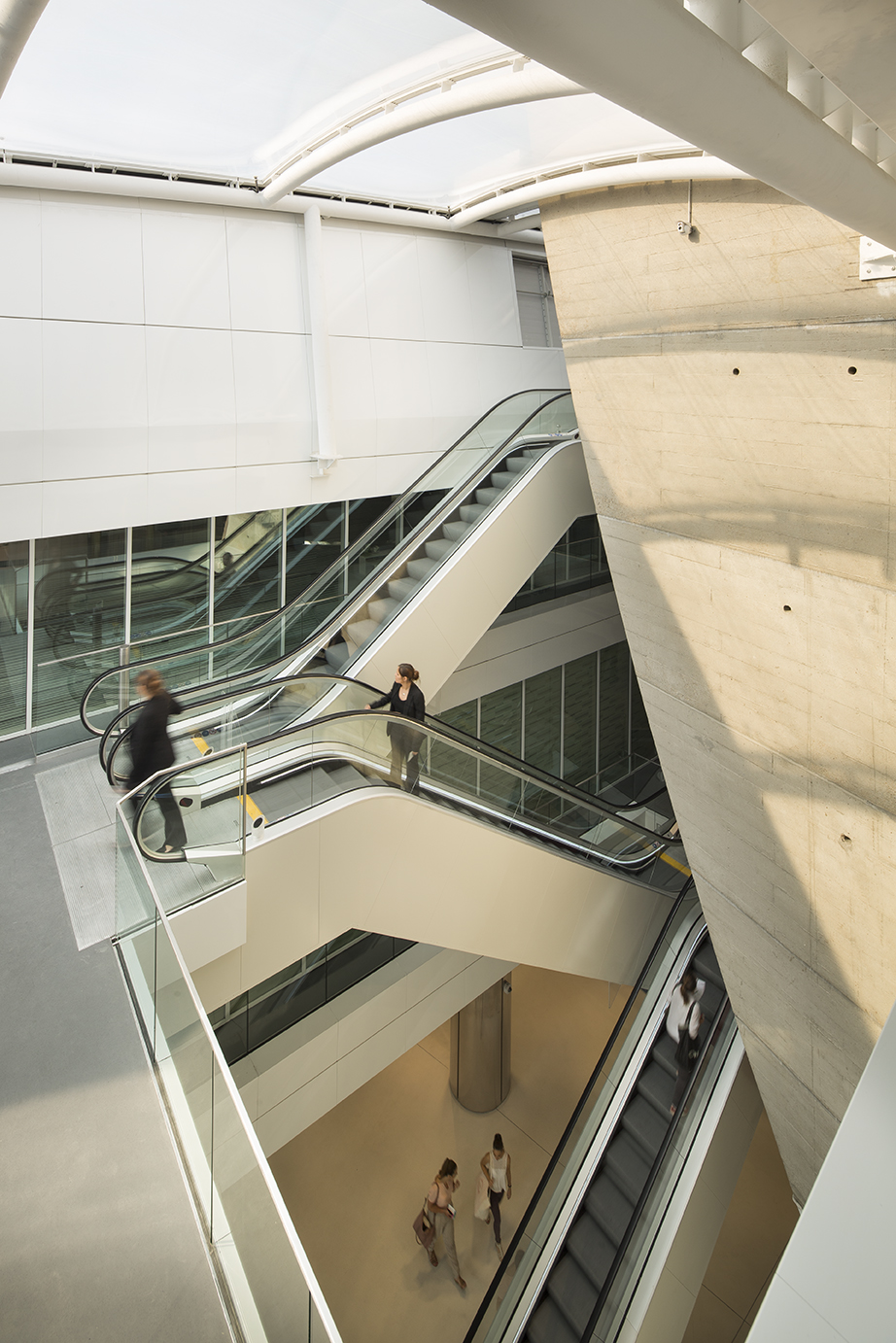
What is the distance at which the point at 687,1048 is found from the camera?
33.4ft

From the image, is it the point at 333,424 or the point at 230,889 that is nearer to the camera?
the point at 230,889

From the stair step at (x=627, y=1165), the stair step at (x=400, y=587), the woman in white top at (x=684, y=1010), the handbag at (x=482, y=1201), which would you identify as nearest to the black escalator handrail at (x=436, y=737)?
the stair step at (x=400, y=587)

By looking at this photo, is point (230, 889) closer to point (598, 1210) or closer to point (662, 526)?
point (662, 526)

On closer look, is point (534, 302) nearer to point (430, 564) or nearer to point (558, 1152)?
point (430, 564)

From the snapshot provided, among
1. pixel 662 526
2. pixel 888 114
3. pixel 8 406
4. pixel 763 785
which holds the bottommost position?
pixel 763 785

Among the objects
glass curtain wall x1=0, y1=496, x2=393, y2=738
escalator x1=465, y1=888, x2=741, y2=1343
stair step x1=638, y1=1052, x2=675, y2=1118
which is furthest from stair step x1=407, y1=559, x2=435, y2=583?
stair step x1=638, y1=1052, x2=675, y2=1118

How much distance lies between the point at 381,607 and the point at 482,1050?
9.04 m

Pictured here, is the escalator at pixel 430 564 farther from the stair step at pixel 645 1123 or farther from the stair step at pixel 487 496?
the stair step at pixel 645 1123

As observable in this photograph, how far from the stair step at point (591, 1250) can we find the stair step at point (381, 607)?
26.0ft

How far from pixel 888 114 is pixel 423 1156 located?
15.6 metres

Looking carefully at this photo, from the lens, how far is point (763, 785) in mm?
7562

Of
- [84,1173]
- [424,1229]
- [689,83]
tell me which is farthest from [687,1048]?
[689,83]

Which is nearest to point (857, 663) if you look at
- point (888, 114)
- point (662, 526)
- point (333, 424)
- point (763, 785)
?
point (763, 785)

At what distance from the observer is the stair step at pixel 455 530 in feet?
38.0
